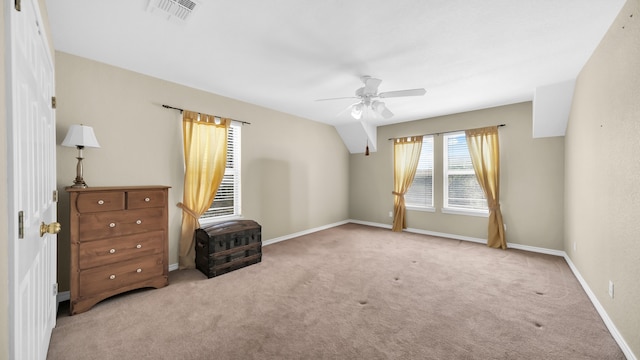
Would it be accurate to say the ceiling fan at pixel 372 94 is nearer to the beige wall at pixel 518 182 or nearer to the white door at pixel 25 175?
the beige wall at pixel 518 182

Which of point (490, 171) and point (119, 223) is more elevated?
point (490, 171)

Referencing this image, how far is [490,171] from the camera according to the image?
4.25m

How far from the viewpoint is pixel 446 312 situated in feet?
7.37

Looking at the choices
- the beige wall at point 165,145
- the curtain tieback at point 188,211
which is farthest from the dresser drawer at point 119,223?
the curtain tieback at point 188,211

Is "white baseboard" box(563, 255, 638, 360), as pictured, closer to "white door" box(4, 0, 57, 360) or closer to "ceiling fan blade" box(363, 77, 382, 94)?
"ceiling fan blade" box(363, 77, 382, 94)

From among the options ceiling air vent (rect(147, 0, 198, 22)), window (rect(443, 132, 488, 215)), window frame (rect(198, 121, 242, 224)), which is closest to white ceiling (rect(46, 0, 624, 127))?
ceiling air vent (rect(147, 0, 198, 22))

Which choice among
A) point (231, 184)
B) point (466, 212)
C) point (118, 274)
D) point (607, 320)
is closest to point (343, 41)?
point (231, 184)

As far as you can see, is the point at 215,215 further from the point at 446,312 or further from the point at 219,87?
the point at 446,312

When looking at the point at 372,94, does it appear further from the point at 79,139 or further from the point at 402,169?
the point at 79,139

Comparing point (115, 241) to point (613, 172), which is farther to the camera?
point (115, 241)

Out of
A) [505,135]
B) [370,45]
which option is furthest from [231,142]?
[505,135]

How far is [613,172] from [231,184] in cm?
428

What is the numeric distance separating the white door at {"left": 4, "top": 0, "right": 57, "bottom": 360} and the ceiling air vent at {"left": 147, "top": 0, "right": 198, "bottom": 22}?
65cm

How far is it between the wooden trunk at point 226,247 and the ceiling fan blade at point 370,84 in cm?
240
